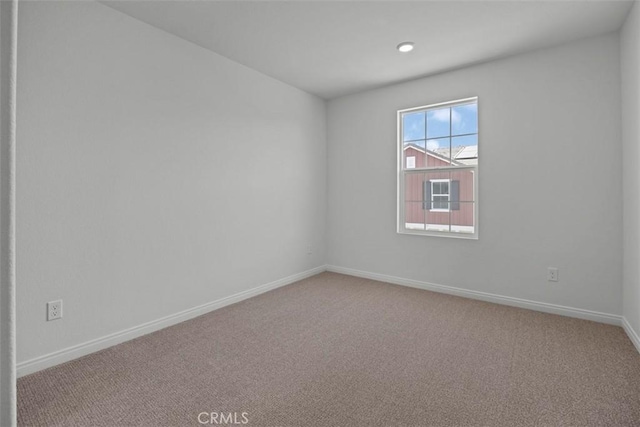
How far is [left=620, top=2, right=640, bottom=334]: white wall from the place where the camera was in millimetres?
2221

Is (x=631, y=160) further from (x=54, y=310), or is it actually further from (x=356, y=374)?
(x=54, y=310)

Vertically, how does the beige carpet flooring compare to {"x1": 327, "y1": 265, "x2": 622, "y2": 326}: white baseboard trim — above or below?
below

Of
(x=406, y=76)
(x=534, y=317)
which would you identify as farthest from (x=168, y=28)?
(x=534, y=317)

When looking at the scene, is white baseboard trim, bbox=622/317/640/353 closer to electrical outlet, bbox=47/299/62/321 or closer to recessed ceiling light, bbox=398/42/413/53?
recessed ceiling light, bbox=398/42/413/53

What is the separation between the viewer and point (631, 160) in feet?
7.79

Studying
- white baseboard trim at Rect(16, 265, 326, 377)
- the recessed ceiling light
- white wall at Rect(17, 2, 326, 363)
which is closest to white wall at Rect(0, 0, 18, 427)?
white wall at Rect(17, 2, 326, 363)

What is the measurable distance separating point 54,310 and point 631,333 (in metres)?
4.15

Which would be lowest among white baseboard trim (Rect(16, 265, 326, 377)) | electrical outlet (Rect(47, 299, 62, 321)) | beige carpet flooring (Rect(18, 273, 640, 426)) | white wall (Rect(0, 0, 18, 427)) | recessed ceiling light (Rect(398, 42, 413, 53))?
beige carpet flooring (Rect(18, 273, 640, 426))

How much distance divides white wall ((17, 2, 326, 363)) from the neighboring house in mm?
1720

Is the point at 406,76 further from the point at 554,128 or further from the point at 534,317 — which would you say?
the point at 534,317

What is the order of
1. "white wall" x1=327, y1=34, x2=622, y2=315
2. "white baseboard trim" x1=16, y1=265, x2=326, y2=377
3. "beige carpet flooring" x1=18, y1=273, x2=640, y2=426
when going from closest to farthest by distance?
1. "beige carpet flooring" x1=18, y1=273, x2=640, y2=426
2. "white baseboard trim" x1=16, y1=265, x2=326, y2=377
3. "white wall" x1=327, y1=34, x2=622, y2=315

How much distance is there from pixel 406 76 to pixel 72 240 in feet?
11.7

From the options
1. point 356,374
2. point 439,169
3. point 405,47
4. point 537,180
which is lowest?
point 356,374

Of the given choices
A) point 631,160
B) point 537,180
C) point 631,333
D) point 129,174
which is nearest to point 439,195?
point 537,180
